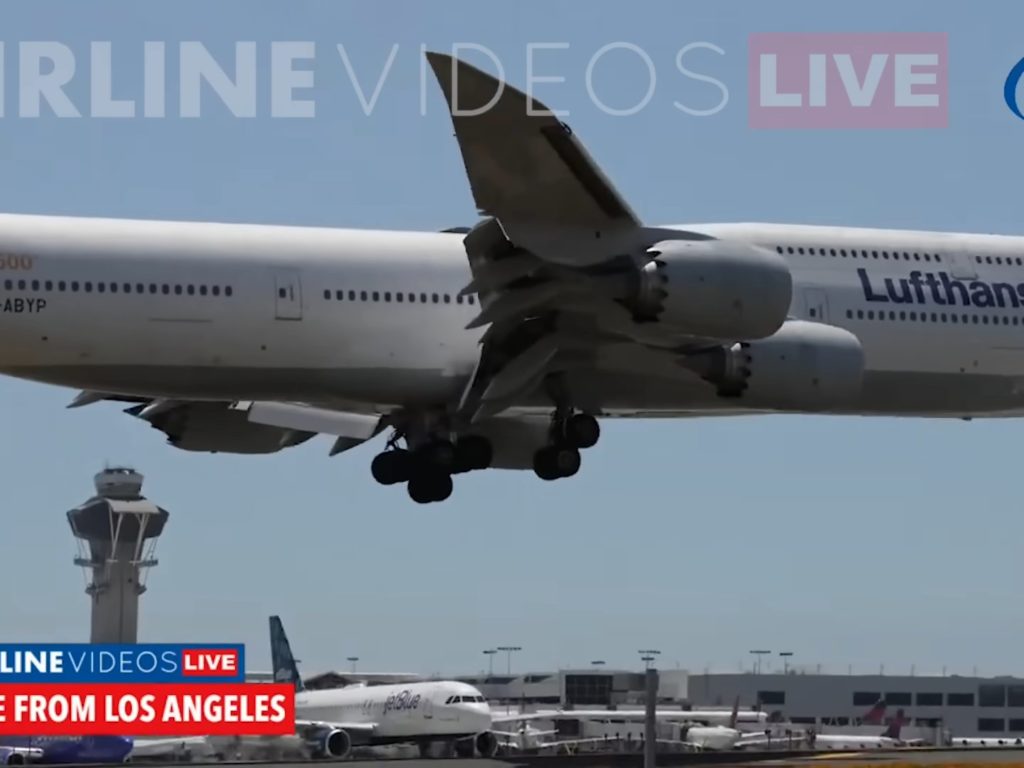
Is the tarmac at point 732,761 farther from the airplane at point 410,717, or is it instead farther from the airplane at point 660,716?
the airplane at point 660,716

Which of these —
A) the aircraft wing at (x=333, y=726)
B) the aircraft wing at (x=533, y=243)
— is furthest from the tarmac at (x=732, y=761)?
the aircraft wing at (x=333, y=726)

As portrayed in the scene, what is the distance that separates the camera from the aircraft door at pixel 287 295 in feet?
97.8

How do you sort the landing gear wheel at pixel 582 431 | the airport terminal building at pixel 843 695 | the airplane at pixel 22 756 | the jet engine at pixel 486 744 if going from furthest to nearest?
1. the airport terminal building at pixel 843 695
2. the jet engine at pixel 486 744
3. the airplane at pixel 22 756
4. the landing gear wheel at pixel 582 431

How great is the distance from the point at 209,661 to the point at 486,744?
1955 centimetres

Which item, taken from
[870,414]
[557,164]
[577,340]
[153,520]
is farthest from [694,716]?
[153,520]

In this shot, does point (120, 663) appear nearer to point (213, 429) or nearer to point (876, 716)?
point (213, 429)

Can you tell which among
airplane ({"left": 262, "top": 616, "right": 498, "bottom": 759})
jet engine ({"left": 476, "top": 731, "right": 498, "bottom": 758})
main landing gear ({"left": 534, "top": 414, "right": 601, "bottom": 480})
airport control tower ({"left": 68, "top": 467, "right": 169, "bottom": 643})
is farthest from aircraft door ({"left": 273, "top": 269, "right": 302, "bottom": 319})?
airport control tower ({"left": 68, "top": 467, "right": 169, "bottom": 643})

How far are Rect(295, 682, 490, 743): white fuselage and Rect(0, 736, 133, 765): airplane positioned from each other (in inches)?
313

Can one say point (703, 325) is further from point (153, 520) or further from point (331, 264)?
point (153, 520)

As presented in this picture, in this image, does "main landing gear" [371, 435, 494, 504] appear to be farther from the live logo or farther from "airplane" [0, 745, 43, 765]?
"airplane" [0, 745, 43, 765]

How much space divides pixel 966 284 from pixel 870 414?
2834 millimetres

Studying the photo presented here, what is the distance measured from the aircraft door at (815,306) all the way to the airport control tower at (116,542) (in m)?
78.1

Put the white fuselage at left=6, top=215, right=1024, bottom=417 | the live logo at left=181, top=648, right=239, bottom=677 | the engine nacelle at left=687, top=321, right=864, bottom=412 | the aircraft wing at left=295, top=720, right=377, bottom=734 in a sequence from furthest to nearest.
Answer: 1. the aircraft wing at left=295, top=720, right=377, bottom=734
2. the engine nacelle at left=687, top=321, right=864, bottom=412
3. the white fuselage at left=6, top=215, right=1024, bottom=417
4. the live logo at left=181, top=648, right=239, bottom=677

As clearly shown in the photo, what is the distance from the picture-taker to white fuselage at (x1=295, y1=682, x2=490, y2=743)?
5212 centimetres
